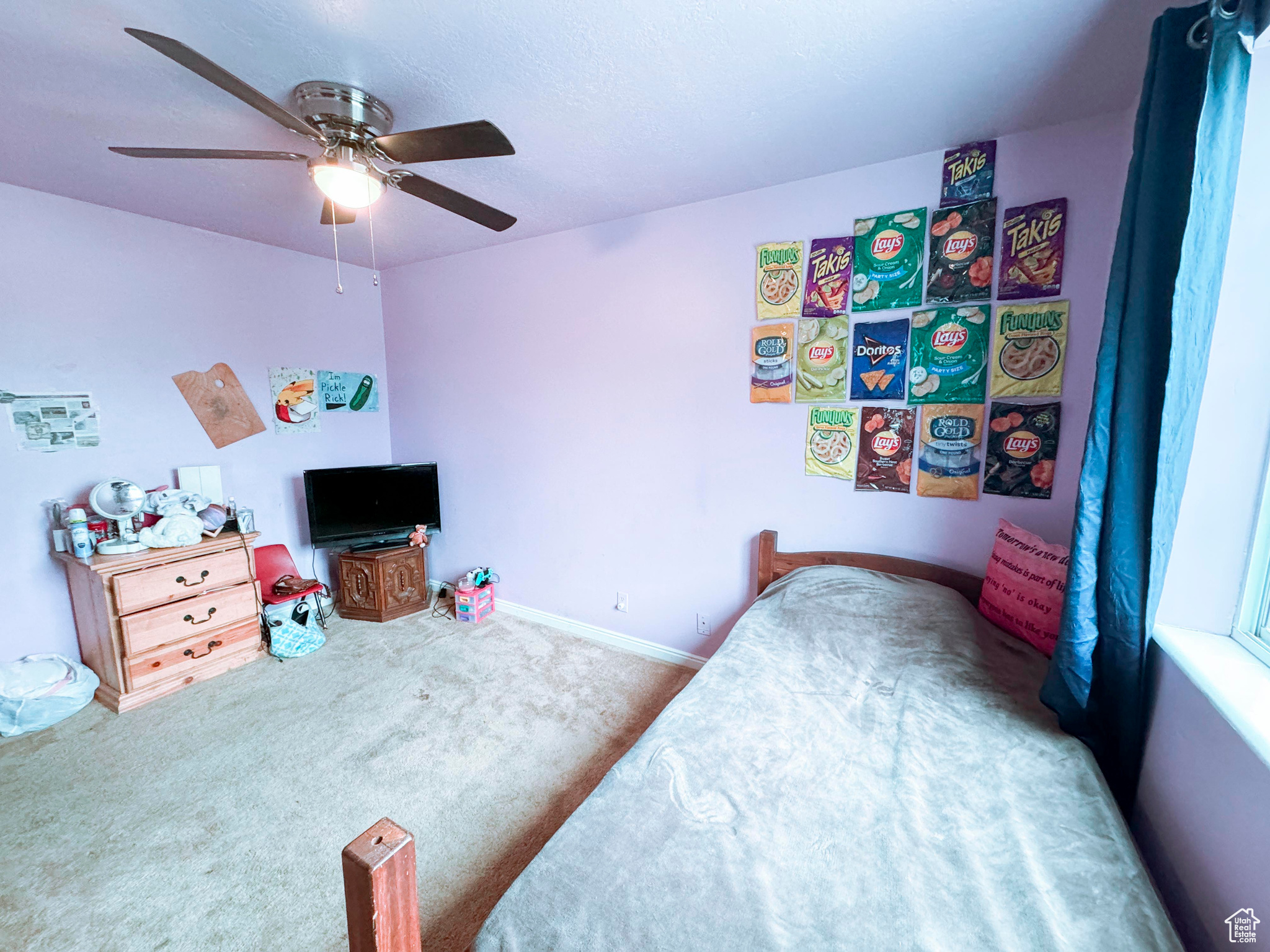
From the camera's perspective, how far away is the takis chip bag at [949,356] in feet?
6.11

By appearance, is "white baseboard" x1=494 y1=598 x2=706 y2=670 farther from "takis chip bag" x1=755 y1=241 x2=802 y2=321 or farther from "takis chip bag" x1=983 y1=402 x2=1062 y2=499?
"takis chip bag" x1=755 y1=241 x2=802 y2=321

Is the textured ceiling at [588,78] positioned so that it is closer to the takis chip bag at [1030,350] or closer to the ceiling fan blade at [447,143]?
the ceiling fan blade at [447,143]

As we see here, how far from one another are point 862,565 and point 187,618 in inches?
128

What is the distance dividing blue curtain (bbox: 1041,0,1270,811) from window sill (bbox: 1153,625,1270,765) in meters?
0.08

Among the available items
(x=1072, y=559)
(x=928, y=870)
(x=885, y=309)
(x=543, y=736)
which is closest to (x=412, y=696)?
(x=543, y=736)

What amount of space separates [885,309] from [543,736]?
2.30 metres

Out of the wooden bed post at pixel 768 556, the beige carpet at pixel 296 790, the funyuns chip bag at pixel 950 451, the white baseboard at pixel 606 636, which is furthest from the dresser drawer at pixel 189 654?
the funyuns chip bag at pixel 950 451

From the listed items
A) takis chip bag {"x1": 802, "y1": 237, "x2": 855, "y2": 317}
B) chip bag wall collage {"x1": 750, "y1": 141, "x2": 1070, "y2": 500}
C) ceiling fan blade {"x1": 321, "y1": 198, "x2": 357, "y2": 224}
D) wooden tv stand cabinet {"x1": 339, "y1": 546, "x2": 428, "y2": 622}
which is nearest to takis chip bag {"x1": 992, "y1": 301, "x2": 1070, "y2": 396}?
chip bag wall collage {"x1": 750, "y1": 141, "x2": 1070, "y2": 500}

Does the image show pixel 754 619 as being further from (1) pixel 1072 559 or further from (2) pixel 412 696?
(2) pixel 412 696

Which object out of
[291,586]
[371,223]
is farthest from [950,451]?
[291,586]

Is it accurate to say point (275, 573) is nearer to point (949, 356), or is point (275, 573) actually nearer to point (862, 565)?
point (862, 565)

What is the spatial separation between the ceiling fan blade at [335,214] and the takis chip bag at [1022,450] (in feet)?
8.54

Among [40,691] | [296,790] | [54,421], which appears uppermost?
[54,421]

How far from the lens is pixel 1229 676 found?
0.97 m
